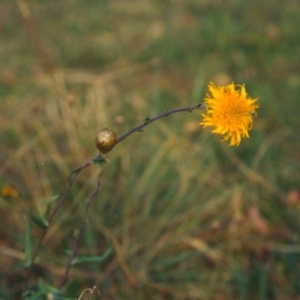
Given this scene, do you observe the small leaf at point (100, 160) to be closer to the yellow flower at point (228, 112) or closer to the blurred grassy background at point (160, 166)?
the yellow flower at point (228, 112)

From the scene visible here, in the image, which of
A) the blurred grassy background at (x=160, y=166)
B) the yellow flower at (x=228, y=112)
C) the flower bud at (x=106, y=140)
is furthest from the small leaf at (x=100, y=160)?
the blurred grassy background at (x=160, y=166)

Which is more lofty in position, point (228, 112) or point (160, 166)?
point (160, 166)

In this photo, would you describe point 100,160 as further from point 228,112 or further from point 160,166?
point 160,166

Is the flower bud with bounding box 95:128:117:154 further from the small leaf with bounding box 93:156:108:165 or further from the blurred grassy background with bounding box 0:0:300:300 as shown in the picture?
the blurred grassy background with bounding box 0:0:300:300

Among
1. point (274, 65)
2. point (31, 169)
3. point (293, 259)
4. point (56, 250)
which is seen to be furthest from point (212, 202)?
point (274, 65)

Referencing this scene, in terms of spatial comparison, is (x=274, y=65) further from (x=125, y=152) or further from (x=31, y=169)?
(x=31, y=169)

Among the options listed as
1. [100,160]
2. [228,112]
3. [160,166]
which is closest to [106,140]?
[100,160]
